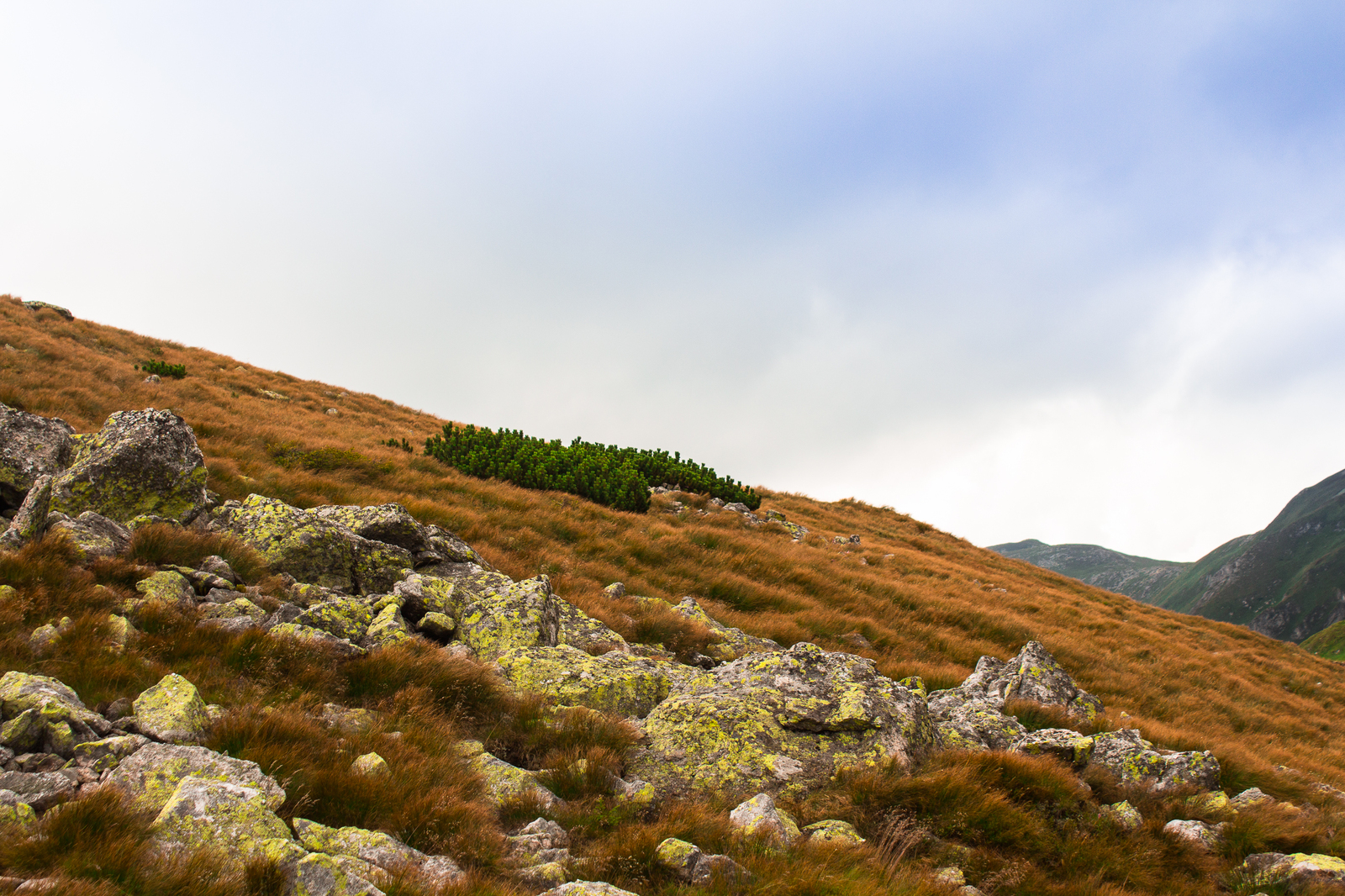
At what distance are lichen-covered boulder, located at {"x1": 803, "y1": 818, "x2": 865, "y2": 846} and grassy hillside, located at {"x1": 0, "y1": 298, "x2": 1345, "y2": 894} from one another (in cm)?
21

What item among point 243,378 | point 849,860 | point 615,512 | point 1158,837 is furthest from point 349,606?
point 243,378

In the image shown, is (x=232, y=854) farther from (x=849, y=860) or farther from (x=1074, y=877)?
(x=1074, y=877)

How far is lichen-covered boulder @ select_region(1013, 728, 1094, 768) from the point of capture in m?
6.30

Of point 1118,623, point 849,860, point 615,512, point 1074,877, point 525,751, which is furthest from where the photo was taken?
point 1118,623

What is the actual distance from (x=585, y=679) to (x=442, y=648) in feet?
4.83

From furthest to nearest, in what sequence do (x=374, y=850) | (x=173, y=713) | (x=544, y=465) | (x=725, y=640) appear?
(x=544, y=465), (x=725, y=640), (x=173, y=713), (x=374, y=850)

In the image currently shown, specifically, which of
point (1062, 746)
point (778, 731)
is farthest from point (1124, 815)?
point (778, 731)

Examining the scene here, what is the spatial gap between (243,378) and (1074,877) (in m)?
28.6

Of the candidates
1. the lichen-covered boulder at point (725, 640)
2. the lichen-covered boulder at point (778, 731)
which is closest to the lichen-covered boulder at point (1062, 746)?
the lichen-covered boulder at point (778, 731)

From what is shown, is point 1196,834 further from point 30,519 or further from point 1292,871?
point 30,519

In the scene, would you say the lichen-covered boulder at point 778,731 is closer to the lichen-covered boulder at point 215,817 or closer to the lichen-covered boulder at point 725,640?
the lichen-covered boulder at point 725,640

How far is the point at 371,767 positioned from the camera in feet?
13.8

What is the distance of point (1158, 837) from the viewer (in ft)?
17.2

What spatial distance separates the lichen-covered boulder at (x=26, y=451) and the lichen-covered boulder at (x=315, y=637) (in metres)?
4.24
